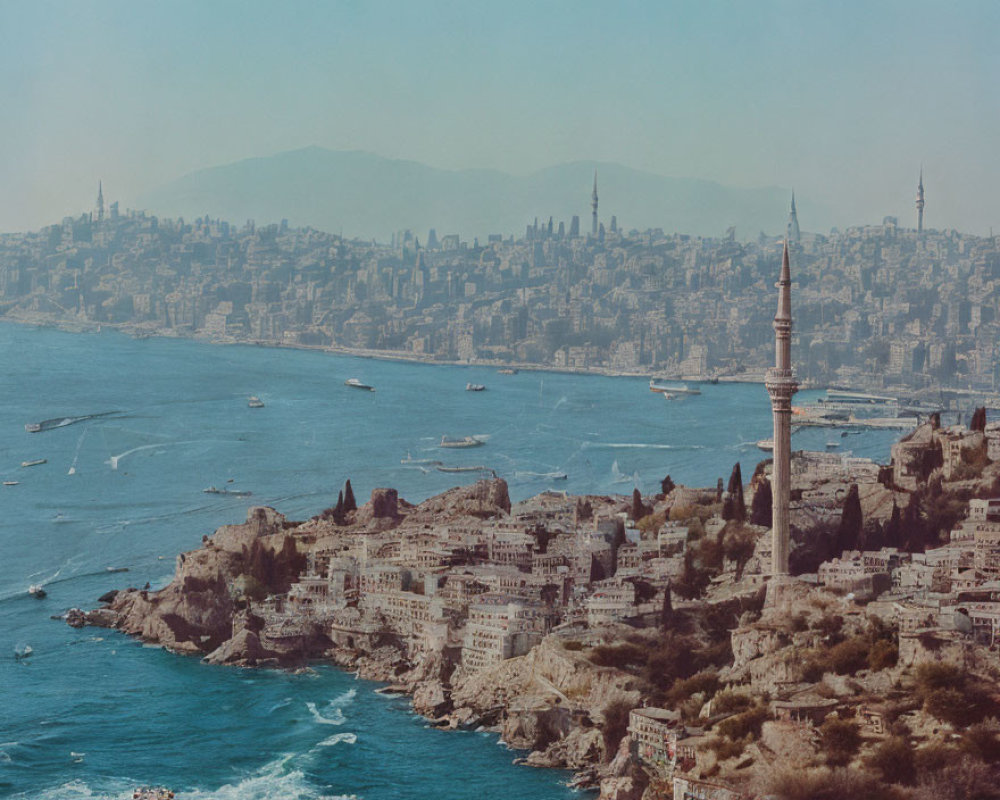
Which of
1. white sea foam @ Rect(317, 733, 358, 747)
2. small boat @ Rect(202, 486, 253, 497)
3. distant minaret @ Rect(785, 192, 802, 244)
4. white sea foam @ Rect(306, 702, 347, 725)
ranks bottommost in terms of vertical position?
white sea foam @ Rect(317, 733, 358, 747)

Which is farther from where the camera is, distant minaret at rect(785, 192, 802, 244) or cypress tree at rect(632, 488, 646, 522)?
distant minaret at rect(785, 192, 802, 244)

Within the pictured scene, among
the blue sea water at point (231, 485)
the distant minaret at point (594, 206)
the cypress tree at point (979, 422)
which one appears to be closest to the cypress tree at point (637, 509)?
the cypress tree at point (979, 422)

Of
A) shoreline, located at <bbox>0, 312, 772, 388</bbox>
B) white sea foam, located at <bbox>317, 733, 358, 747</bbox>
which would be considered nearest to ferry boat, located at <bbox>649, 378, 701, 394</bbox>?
shoreline, located at <bbox>0, 312, 772, 388</bbox>

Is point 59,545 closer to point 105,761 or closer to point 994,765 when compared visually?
point 105,761

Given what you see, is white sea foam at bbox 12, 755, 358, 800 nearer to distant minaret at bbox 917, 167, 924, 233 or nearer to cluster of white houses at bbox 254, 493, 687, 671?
cluster of white houses at bbox 254, 493, 687, 671

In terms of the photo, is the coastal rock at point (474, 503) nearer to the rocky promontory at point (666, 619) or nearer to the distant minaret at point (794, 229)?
the rocky promontory at point (666, 619)

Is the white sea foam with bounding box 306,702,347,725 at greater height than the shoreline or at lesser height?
lesser

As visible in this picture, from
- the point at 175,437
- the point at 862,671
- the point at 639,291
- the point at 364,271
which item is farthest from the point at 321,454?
the point at 364,271
